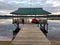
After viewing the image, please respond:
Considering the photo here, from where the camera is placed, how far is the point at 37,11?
37.9 m

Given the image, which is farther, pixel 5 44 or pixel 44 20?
pixel 44 20

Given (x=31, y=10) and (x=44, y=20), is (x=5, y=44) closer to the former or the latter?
(x=44, y=20)

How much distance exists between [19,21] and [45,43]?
24.6m

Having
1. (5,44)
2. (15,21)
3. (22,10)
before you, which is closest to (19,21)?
(15,21)

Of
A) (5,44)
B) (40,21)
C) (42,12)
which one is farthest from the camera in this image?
(42,12)

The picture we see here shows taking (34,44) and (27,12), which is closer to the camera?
(34,44)

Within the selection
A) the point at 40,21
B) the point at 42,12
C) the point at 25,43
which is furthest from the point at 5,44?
the point at 42,12

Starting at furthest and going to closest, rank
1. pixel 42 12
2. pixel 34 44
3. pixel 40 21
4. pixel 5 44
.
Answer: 1. pixel 42 12
2. pixel 40 21
3. pixel 5 44
4. pixel 34 44

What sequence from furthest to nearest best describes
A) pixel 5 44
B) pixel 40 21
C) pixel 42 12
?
pixel 42 12
pixel 40 21
pixel 5 44

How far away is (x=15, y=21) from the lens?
36812mm

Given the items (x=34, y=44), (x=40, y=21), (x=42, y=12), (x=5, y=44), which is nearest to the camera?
(x=34, y=44)

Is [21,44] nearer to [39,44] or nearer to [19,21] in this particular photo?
[39,44]

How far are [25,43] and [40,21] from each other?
23.0 m

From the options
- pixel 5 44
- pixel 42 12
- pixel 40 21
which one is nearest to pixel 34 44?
pixel 5 44
